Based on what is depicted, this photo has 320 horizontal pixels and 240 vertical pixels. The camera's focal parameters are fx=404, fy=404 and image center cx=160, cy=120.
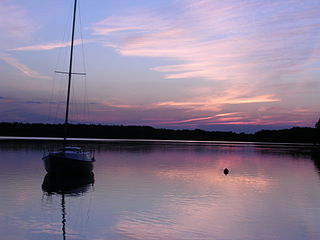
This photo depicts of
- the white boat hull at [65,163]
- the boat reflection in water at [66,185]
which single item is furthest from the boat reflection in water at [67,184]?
the white boat hull at [65,163]

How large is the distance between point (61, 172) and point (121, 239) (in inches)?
853

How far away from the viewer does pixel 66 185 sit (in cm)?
3234

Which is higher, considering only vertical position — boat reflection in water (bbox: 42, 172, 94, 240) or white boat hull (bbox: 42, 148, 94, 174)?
white boat hull (bbox: 42, 148, 94, 174)

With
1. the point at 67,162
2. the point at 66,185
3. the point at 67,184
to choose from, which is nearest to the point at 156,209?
the point at 66,185

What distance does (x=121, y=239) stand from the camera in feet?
50.8

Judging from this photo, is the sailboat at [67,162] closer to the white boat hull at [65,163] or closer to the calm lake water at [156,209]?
the white boat hull at [65,163]

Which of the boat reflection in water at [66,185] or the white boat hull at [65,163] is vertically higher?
the white boat hull at [65,163]

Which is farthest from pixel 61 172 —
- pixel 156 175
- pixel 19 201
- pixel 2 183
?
pixel 19 201

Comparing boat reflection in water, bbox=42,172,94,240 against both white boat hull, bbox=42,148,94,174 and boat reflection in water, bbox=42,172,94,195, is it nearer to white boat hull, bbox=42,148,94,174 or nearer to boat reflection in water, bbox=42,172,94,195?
boat reflection in water, bbox=42,172,94,195

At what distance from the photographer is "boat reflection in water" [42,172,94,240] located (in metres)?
27.5

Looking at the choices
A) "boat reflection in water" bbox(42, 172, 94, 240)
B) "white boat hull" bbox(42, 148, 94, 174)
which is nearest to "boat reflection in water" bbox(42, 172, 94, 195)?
"boat reflection in water" bbox(42, 172, 94, 240)

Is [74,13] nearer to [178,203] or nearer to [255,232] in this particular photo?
[178,203]

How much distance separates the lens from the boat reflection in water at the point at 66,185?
27469 mm

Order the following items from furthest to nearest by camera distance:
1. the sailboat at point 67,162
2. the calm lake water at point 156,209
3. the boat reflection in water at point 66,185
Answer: the sailboat at point 67,162
the boat reflection in water at point 66,185
the calm lake water at point 156,209
